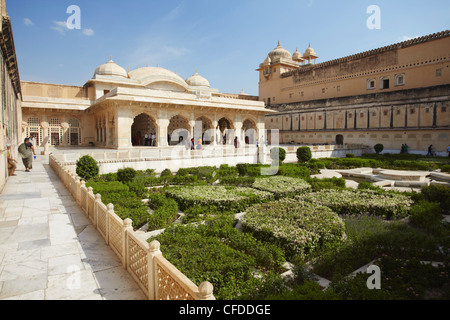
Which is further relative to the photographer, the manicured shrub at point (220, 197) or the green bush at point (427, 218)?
the manicured shrub at point (220, 197)

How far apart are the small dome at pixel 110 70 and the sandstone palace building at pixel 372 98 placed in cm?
1708

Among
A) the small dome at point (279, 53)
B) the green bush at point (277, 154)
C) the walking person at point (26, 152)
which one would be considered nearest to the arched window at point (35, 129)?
the walking person at point (26, 152)

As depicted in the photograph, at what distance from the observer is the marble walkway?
3.30 m

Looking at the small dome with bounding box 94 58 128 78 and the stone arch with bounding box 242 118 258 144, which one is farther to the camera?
the stone arch with bounding box 242 118 258 144

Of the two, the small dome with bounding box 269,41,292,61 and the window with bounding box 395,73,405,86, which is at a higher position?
the small dome with bounding box 269,41,292,61

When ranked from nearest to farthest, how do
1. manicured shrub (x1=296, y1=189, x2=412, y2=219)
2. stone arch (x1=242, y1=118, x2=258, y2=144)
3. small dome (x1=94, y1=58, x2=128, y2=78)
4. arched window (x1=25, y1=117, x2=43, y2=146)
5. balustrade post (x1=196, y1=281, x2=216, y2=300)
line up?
balustrade post (x1=196, y1=281, x2=216, y2=300), manicured shrub (x1=296, y1=189, x2=412, y2=219), arched window (x1=25, y1=117, x2=43, y2=146), small dome (x1=94, y1=58, x2=128, y2=78), stone arch (x1=242, y1=118, x2=258, y2=144)

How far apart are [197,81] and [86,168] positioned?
21.2 metres

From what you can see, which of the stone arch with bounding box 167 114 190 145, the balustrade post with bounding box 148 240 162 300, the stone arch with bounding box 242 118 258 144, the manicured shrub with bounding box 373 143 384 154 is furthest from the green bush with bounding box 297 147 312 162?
the balustrade post with bounding box 148 240 162 300

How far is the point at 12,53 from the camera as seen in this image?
1228 cm

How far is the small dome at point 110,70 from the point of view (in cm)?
2369

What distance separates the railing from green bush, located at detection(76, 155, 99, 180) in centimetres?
521

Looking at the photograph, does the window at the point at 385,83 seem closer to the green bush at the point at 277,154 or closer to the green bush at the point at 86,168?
the green bush at the point at 277,154

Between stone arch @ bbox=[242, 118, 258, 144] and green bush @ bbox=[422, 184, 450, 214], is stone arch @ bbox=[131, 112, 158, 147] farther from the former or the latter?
green bush @ bbox=[422, 184, 450, 214]

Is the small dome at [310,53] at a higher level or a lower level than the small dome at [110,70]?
higher
